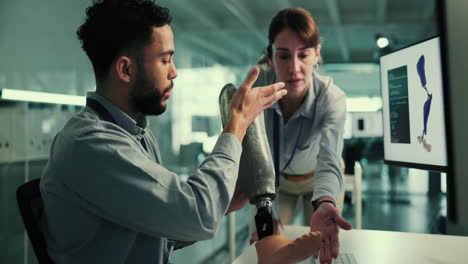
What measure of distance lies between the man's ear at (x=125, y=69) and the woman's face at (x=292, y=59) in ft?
2.43

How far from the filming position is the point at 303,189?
2121 mm

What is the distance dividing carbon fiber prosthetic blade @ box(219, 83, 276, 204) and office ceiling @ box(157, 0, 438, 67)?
270 cm

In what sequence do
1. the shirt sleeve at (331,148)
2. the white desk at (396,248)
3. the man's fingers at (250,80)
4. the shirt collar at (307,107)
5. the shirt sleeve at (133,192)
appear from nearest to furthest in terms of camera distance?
1. the shirt sleeve at (133,192)
2. the man's fingers at (250,80)
3. the white desk at (396,248)
4. the shirt sleeve at (331,148)
5. the shirt collar at (307,107)

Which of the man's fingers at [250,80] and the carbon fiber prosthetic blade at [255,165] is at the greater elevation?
the man's fingers at [250,80]

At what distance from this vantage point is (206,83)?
4.25 meters

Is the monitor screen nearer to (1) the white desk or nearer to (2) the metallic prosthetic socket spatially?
(1) the white desk

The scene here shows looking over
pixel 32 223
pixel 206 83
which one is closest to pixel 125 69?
pixel 32 223

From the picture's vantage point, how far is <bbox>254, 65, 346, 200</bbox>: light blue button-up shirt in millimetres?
1592

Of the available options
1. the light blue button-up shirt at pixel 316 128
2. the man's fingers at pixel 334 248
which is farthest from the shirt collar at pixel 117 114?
the light blue button-up shirt at pixel 316 128

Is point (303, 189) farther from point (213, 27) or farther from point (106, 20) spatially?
point (213, 27)

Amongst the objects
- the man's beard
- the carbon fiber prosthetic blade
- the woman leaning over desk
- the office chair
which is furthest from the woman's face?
the office chair

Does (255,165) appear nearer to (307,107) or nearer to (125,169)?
(125,169)

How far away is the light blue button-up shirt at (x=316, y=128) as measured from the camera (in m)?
1.59

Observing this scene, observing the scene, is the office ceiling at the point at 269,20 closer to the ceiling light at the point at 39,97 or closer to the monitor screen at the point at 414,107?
the ceiling light at the point at 39,97
